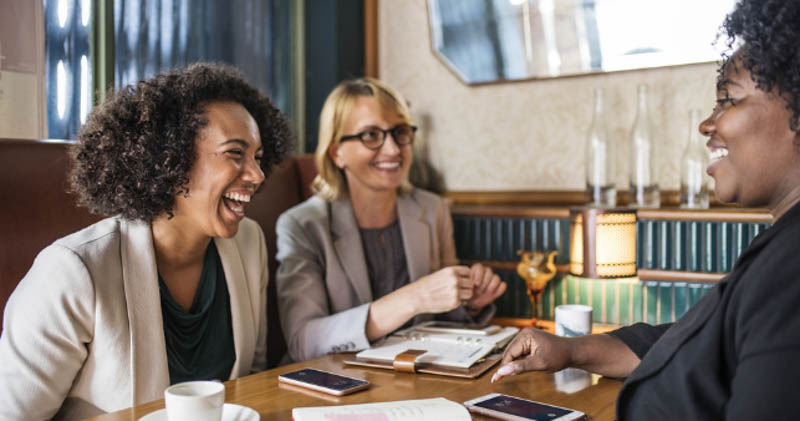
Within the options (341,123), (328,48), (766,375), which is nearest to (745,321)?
(766,375)

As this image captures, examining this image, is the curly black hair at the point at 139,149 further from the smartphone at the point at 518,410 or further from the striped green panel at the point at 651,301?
the striped green panel at the point at 651,301

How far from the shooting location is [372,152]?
231 cm

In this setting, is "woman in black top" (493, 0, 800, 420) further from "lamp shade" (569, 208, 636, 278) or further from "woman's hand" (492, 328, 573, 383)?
"lamp shade" (569, 208, 636, 278)

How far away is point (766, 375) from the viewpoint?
849 mm

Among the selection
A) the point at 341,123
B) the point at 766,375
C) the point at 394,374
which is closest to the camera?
the point at 766,375

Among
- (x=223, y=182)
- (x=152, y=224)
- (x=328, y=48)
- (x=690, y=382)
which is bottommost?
(x=690, y=382)

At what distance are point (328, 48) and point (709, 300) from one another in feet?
8.54

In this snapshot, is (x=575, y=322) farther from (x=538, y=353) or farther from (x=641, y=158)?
(x=641, y=158)

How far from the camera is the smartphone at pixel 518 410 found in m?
1.16

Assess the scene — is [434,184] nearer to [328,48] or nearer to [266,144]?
[328,48]

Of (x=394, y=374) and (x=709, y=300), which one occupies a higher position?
(x=709, y=300)

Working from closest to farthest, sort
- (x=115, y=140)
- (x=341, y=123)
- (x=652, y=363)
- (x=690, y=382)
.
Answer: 1. (x=690, y=382)
2. (x=652, y=363)
3. (x=115, y=140)
4. (x=341, y=123)

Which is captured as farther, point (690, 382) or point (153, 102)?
point (153, 102)

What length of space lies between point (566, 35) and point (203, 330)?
2.03 metres
